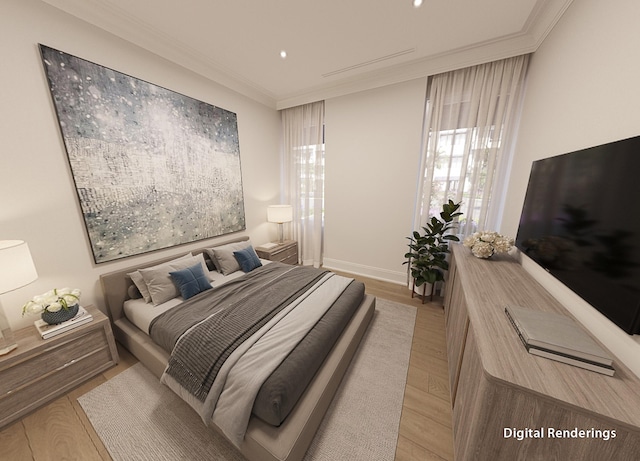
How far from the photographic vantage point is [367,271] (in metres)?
3.59

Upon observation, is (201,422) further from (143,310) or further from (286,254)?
(286,254)

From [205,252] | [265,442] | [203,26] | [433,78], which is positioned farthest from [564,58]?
[205,252]

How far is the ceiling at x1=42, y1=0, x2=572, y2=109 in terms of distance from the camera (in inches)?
69.0

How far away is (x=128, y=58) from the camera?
2018mm

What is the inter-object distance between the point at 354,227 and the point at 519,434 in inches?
113

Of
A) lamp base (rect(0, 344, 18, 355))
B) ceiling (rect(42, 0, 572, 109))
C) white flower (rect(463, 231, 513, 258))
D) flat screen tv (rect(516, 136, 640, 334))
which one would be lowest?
lamp base (rect(0, 344, 18, 355))

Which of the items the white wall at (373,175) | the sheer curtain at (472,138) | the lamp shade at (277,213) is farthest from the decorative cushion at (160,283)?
the sheer curtain at (472,138)

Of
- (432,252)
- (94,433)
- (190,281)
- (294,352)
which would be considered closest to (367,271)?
(432,252)

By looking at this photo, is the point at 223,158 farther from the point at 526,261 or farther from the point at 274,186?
the point at 526,261

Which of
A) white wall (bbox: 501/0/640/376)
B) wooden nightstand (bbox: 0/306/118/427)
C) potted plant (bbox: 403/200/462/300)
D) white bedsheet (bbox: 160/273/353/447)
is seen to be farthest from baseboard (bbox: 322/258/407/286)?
wooden nightstand (bbox: 0/306/118/427)

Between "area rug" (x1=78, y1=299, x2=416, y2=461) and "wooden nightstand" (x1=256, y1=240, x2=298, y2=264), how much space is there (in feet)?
6.05

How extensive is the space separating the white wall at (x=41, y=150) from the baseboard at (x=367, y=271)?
278 cm

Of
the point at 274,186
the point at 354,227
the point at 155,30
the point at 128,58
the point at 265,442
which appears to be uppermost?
the point at 155,30

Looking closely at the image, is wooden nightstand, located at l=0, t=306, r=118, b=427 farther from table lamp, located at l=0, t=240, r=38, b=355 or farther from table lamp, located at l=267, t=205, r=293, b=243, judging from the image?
table lamp, located at l=267, t=205, r=293, b=243
